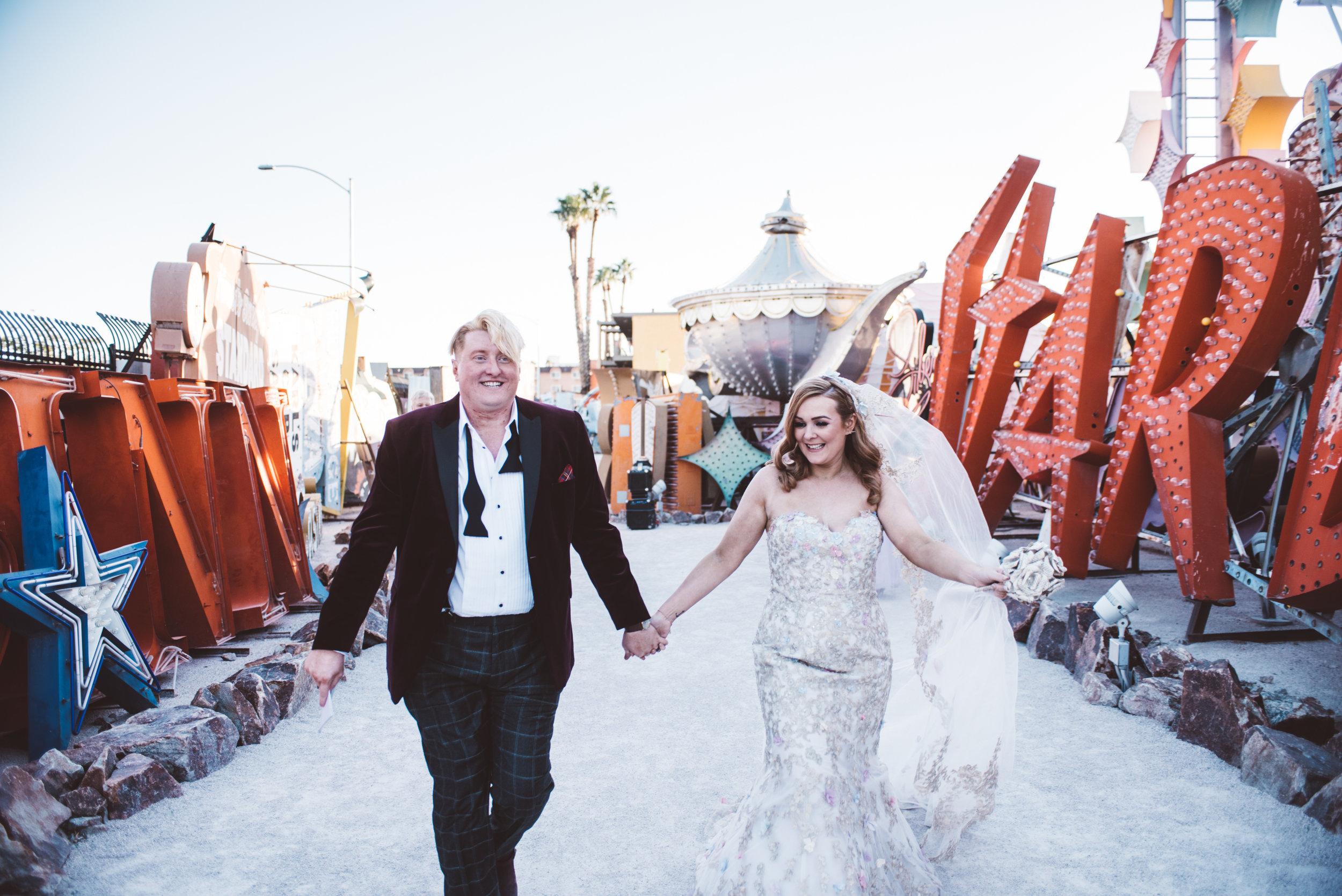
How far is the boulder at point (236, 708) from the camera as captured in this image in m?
4.21

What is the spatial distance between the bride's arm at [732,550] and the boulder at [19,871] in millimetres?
2250

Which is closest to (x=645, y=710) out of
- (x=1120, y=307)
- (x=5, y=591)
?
(x=5, y=591)

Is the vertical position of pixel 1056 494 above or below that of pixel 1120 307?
below

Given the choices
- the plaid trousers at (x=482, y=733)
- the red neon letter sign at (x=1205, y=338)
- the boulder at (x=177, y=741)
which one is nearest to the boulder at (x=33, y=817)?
the boulder at (x=177, y=741)

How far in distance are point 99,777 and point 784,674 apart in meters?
2.86

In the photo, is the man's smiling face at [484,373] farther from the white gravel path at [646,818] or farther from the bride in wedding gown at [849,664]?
the white gravel path at [646,818]

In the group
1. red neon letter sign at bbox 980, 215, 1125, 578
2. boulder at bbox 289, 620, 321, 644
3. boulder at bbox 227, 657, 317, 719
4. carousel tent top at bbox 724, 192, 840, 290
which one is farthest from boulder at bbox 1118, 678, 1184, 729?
carousel tent top at bbox 724, 192, 840, 290

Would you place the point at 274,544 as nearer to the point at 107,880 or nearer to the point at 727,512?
→ the point at 107,880

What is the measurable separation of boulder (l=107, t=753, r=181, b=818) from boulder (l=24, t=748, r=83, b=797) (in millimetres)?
132

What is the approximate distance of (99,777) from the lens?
133 inches

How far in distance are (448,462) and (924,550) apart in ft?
5.62

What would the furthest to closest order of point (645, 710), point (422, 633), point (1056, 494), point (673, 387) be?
point (673, 387)
point (1056, 494)
point (645, 710)
point (422, 633)

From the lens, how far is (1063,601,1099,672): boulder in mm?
5363

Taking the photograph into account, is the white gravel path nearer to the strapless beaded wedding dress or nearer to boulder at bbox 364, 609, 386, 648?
the strapless beaded wedding dress
